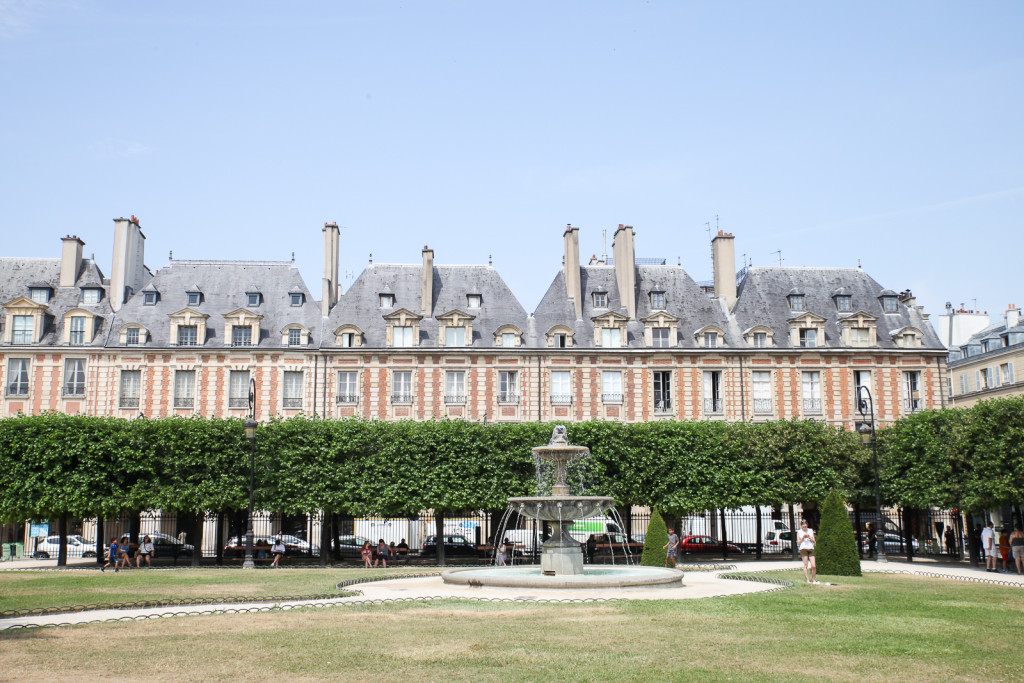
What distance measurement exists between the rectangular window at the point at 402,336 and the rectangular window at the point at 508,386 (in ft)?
13.0

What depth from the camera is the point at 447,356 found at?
3772cm

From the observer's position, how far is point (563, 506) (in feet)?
61.1

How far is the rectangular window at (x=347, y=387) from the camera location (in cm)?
3725

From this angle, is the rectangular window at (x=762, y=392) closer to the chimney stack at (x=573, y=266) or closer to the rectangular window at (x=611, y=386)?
the rectangular window at (x=611, y=386)

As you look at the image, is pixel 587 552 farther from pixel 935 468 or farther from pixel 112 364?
pixel 112 364

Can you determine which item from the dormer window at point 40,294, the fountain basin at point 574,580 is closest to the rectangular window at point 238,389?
the dormer window at point 40,294

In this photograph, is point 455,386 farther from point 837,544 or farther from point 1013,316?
point 1013,316

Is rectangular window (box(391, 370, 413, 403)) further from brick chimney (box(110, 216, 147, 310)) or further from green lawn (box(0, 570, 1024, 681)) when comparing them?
green lawn (box(0, 570, 1024, 681))

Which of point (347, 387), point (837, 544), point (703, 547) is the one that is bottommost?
point (703, 547)

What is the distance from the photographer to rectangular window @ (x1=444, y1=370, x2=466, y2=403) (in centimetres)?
3747

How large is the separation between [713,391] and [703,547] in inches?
338

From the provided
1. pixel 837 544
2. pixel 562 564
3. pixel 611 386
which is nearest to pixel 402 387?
pixel 611 386

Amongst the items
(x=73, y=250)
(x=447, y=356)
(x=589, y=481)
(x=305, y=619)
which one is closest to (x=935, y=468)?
(x=589, y=481)

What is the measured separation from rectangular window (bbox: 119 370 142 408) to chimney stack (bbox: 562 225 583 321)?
17933mm
